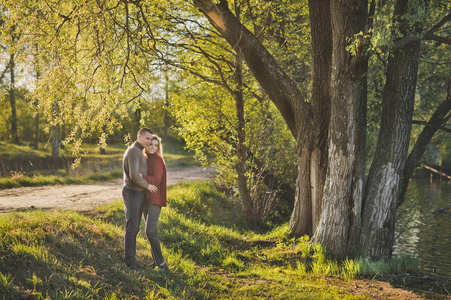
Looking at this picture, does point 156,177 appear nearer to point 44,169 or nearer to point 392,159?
point 392,159

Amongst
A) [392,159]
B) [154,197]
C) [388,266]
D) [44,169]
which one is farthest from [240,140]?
[44,169]

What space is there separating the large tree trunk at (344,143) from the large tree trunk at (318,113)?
62 cm

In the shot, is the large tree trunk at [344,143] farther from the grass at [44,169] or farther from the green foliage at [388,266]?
the grass at [44,169]

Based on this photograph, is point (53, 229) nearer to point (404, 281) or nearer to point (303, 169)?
point (303, 169)

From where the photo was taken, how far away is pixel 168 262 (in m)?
6.19

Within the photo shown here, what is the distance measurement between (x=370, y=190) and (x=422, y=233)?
21.7 ft

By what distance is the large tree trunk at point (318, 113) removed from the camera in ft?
26.2

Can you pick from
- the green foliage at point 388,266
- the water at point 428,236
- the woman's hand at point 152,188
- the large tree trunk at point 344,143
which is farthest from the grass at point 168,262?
the water at point 428,236

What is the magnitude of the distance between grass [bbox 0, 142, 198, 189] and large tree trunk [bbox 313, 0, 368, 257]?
186 inches

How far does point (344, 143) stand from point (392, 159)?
1081 mm

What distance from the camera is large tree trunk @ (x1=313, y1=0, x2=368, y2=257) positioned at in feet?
23.6

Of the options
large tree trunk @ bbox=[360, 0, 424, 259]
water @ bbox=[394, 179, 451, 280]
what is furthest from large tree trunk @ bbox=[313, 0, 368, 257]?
water @ bbox=[394, 179, 451, 280]

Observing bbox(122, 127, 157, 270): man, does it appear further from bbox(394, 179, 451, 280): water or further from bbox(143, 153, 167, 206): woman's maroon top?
bbox(394, 179, 451, 280): water

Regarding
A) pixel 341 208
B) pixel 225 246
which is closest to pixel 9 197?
pixel 225 246
